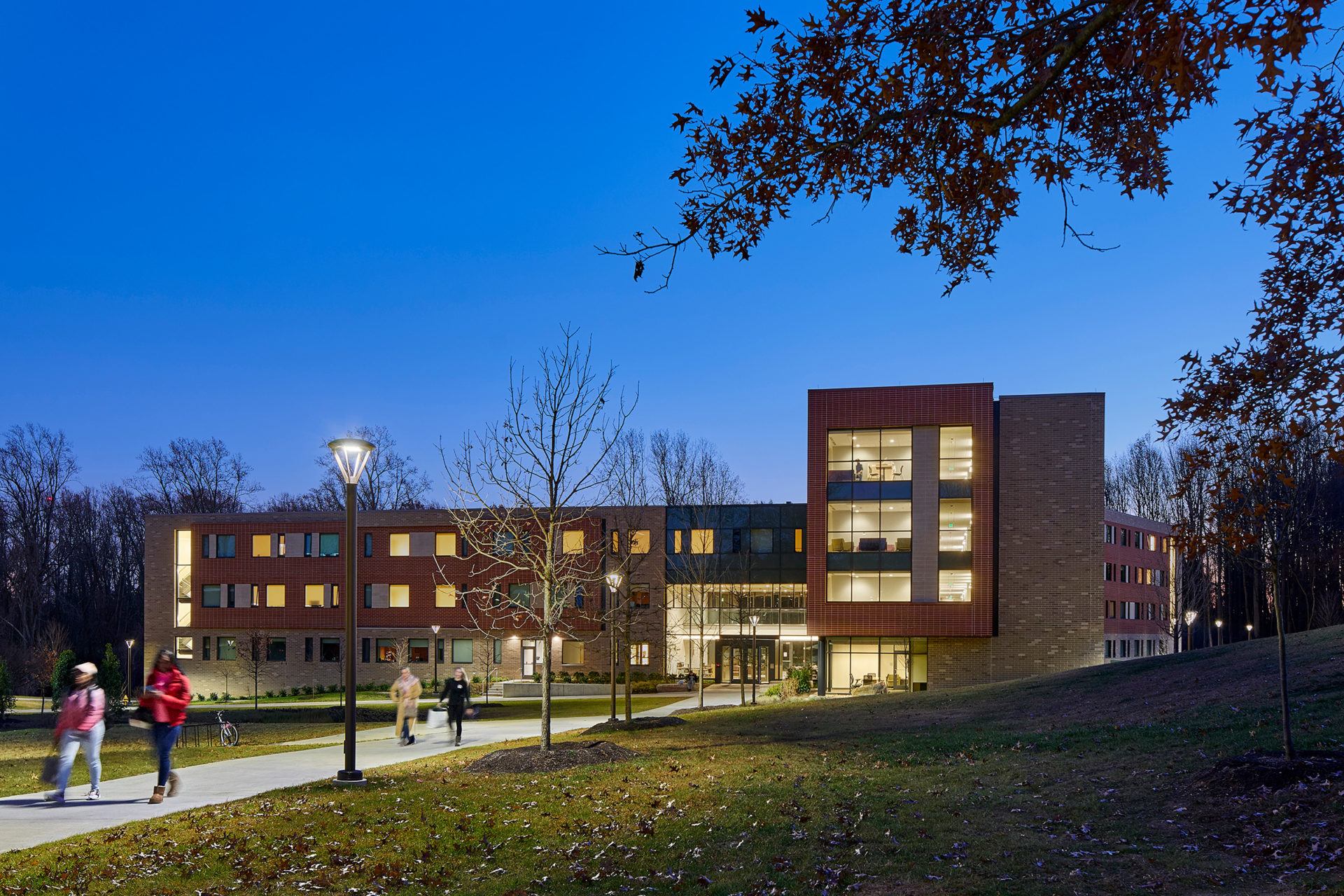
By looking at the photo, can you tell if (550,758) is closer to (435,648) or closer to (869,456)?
(869,456)

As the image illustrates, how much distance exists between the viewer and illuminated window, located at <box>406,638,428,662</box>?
2245 inches

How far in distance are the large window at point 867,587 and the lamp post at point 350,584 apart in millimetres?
31088

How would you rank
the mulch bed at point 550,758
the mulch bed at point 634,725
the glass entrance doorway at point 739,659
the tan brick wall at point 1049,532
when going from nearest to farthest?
the mulch bed at point 550,758 < the mulch bed at point 634,725 < the tan brick wall at point 1049,532 < the glass entrance doorway at point 739,659

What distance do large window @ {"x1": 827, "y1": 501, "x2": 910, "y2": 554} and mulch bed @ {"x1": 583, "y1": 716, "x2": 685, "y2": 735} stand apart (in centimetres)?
1923

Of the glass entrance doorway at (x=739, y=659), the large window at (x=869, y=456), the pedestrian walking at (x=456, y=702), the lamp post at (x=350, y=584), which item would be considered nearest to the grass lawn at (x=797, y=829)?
the lamp post at (x=350, y=584)

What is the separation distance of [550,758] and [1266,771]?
389 inches

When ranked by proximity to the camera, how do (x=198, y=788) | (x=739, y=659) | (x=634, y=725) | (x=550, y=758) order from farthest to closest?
1. (x=739, y=659)
2. (x=634, y=725)
3. (x=550, y=758)
4. (x=198, y=788)

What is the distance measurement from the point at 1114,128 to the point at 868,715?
21.1 metres

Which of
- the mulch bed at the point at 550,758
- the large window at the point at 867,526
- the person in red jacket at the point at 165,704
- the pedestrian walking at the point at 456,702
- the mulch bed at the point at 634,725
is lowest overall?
the mulch bed at the point at 634,725

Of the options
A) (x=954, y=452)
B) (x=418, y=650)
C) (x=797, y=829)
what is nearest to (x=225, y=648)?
(x=418, y=650)

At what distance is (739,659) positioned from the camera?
54.1m

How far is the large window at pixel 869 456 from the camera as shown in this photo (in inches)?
1690

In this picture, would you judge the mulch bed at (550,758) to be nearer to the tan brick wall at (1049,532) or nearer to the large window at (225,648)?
the tan brick wall at (1049,532)

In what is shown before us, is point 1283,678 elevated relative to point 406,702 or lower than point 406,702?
→ elevated
